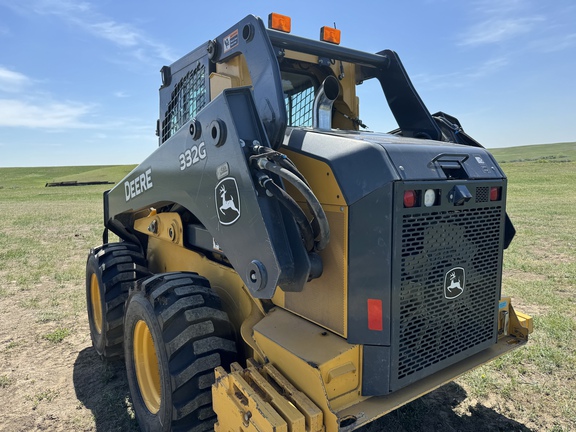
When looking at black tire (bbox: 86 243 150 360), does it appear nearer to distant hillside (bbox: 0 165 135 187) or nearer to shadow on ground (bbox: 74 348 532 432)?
shadow on ground (bbox: 74 348 532 432)

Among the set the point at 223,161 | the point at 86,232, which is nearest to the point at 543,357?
the point at 223,161

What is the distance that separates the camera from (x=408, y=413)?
11.1 feet

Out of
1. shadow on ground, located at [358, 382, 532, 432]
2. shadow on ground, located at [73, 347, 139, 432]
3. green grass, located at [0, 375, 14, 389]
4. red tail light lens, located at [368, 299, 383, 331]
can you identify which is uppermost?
red tail light lens, located at [368, 299, 383, 331]

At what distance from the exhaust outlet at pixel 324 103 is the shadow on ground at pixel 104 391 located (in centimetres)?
262

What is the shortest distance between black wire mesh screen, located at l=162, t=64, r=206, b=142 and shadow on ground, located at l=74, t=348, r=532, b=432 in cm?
237

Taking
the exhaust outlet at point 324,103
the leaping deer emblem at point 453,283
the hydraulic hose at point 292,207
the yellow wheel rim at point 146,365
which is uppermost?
the exhaust outlet at point 324,103

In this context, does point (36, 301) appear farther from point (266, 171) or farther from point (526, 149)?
point (526, 149)

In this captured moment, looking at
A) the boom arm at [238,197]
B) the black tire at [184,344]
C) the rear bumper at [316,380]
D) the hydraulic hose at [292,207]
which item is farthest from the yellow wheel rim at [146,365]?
the hydraulic hose at [292,207]

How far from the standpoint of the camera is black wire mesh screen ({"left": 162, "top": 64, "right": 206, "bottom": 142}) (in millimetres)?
3600

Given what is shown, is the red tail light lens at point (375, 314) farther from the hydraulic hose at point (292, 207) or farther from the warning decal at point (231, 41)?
the warning decal at point (231, 41)

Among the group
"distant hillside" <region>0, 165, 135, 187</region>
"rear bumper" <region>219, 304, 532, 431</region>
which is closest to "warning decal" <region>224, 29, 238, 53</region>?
"rear bumper" <region>219, 304, 532, 431</region>

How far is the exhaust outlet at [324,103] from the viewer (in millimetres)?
3252

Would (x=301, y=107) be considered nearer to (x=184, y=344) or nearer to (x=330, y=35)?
(x=330, y=35)

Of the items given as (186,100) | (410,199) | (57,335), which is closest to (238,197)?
(410,199)
